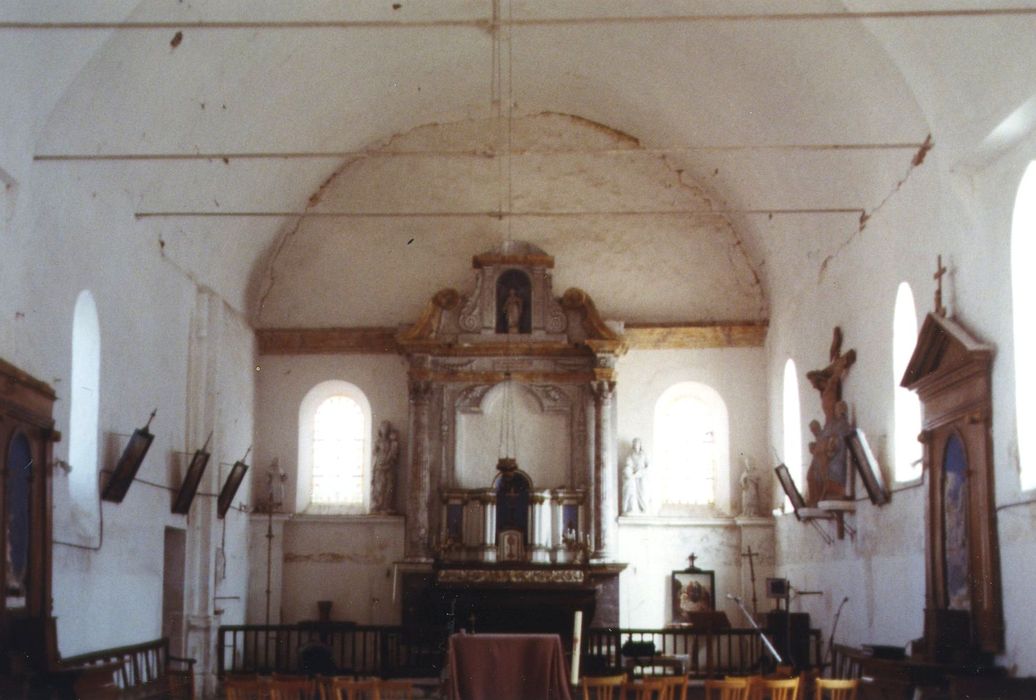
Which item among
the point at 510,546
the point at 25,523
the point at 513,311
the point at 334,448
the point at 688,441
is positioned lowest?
the point at 510,546

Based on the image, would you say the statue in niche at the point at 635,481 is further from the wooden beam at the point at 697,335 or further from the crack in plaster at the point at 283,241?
the crack in plaster at the point at 283,241

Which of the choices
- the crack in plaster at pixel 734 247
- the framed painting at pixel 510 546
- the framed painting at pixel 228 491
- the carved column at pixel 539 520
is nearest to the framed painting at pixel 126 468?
the framed painting at pixel 228 491

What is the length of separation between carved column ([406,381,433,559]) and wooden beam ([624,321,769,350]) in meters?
3.52

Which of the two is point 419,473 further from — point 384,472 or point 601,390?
point 601,390

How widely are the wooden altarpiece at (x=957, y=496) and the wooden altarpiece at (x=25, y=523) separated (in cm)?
830

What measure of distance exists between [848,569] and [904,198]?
4868mm

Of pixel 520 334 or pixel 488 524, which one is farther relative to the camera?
pixel 520 334

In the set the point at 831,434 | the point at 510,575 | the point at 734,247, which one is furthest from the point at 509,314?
the point at 831,434

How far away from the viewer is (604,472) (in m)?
21.5

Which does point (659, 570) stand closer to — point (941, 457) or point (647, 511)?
point (647, 511)

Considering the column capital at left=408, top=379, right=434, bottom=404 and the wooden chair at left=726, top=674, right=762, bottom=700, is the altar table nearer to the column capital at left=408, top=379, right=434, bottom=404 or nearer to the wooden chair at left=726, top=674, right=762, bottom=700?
the wooden chair at left=726, top=674, right=762, bottom=700

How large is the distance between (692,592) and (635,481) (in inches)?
77.3

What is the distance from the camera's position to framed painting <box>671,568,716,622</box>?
21.2m

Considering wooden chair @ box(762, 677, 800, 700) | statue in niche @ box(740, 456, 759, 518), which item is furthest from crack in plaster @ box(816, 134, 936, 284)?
wooden chair @ box(762, 677, 800, 700)
